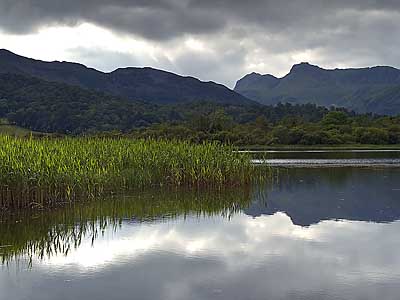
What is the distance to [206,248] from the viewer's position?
288 inches

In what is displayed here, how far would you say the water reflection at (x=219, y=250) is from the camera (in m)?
5.52

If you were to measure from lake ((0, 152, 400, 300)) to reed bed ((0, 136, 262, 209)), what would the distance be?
1.54ft

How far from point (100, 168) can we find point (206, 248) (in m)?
4.96

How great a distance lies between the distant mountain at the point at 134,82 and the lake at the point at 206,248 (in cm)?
10428

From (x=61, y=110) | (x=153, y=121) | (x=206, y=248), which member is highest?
(x=61, y=110)

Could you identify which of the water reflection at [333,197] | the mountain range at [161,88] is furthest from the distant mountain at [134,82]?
the water reflection at [333,197]

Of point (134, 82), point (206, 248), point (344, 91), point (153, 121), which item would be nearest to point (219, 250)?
point (206, 248)

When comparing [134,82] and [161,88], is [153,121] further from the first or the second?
[134,82]

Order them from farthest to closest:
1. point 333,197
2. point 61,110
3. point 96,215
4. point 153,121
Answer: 1. point 153,121
2. point 61,110
3. point 333,197
4. point 96,215

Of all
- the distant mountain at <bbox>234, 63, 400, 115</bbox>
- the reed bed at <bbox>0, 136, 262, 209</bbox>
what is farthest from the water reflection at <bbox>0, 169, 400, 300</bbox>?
the distant mountain at <bbox>234, 63, 400, 115</bbox>

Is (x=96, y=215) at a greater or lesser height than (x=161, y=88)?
lesser

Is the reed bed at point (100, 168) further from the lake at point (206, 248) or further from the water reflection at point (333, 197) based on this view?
the water reflection at point (333, 197)

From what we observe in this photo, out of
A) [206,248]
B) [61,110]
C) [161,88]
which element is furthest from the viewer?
[161,88]

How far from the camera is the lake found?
18.2 ft
